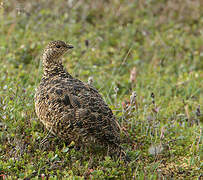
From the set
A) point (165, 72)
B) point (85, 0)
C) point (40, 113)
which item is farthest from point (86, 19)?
point (40, 113)

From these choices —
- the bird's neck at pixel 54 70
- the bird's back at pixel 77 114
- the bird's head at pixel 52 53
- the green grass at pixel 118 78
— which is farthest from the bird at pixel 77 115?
the bird's head at pixel 52 53

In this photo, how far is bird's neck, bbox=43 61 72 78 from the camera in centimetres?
468

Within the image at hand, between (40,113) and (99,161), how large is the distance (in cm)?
93

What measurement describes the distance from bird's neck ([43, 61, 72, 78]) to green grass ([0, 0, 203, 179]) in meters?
0.35

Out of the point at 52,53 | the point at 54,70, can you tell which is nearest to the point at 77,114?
the point at 54,70

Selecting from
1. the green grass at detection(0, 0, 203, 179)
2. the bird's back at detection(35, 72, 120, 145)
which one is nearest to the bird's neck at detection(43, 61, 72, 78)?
the green grass at detection(0, 0, 203, 179)

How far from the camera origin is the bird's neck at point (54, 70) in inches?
184

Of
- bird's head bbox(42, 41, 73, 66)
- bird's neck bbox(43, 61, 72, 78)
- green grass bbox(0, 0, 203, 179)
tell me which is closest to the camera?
green grass bbox(0, 0, 203, 179)

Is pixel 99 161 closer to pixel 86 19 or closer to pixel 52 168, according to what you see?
pixel 52 168

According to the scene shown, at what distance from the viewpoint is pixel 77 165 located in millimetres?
3855

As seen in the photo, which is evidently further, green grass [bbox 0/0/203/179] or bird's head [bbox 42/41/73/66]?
bird's head [bbox 42/41/73/66]

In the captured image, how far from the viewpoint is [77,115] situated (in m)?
3.89

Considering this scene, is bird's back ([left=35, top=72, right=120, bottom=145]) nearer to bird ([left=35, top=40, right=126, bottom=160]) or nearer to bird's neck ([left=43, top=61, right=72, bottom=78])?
bird ([left=35, top=40, right=126, bottom=160])

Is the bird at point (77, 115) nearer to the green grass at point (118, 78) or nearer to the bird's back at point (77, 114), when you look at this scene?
the bird's back at point (77, 114)
